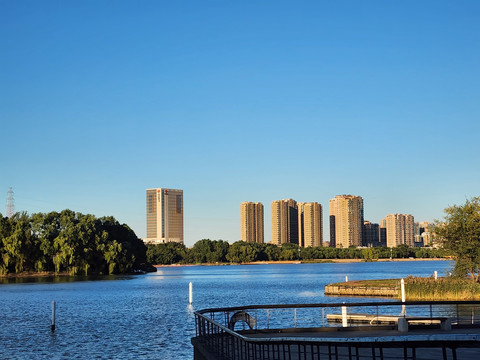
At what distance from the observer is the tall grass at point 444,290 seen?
51.7 meters

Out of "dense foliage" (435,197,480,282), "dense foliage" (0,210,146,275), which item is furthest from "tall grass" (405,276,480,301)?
"dense foliage" (0,210,146,275)

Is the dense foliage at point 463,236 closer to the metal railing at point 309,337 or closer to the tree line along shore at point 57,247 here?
the metal railing at point 309,337

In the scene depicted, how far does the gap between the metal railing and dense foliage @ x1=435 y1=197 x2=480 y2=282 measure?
13476 millimetres

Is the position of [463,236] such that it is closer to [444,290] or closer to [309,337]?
[444,290]

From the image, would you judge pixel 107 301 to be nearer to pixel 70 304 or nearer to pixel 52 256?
pixel 70 304

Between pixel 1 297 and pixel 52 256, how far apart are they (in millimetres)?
58358

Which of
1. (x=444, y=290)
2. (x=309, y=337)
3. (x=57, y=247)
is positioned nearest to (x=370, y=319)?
(x=444, y=290)

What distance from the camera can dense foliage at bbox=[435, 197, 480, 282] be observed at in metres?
60.1

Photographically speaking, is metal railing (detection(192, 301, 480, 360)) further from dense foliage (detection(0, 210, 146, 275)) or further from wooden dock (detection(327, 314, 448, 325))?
dense foliage (detection(0, 210, 146, 275))

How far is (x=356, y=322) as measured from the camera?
3716 cm

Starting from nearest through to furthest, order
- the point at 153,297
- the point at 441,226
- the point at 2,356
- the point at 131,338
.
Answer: the point at 2,356 → the point at 131,338 → the point at 441,226 → the point at 153,297

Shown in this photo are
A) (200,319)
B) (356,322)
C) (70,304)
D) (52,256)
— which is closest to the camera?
(200,319)

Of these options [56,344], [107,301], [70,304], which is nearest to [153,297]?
[107,301]

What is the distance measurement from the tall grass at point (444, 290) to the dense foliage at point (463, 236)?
362cm
